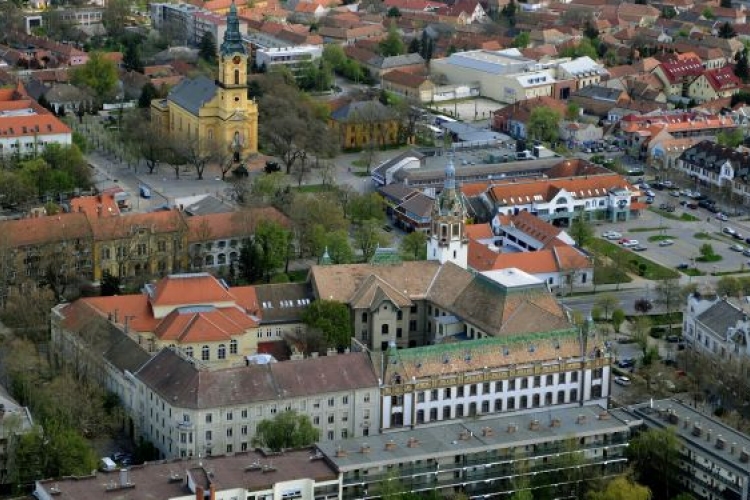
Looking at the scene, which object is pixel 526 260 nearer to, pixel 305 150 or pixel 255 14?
pixel 305 150

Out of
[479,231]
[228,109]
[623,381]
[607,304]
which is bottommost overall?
[623,381]

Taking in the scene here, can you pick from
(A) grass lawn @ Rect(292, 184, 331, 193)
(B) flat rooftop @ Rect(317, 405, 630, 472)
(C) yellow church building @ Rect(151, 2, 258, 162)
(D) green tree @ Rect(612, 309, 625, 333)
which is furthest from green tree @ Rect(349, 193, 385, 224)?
(B) flat rooftop @ Rect(317, 405, 630, 472)

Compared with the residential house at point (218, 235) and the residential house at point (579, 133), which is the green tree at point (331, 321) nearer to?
the residential house at point (218, 235)

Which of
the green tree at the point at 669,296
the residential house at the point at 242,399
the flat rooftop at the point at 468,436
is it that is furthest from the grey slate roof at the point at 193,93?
the flat rooftop at the point at 468,436

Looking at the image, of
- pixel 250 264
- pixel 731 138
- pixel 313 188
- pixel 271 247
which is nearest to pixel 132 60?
pixel 313 188

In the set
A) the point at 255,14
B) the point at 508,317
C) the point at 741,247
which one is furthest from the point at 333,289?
the point at 255,14

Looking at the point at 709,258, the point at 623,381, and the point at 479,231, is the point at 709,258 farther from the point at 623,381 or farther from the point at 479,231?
the point at 623,381
